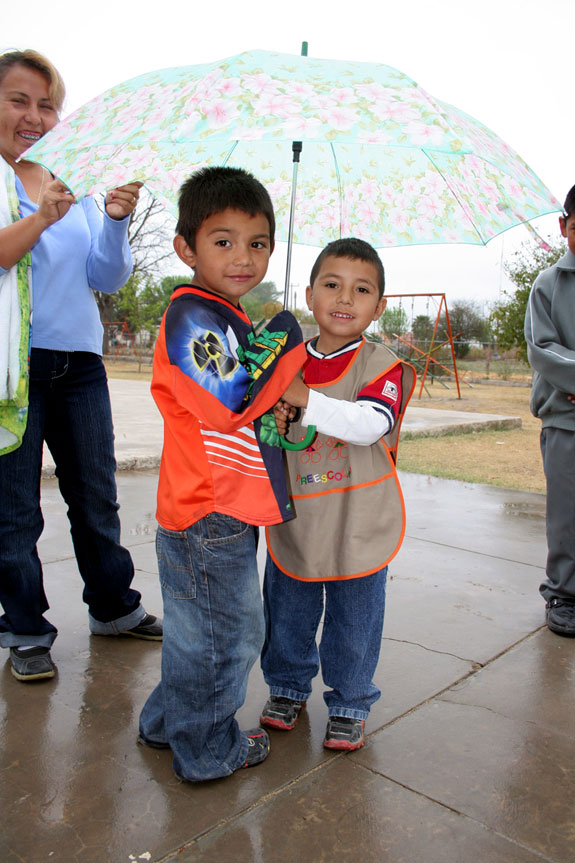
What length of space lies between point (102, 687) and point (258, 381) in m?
1.40

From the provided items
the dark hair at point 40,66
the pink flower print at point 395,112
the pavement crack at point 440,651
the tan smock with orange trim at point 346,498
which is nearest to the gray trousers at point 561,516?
the pavement crack at point 440,651

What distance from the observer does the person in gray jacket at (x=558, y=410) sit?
3041mm

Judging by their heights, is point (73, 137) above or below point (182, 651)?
above

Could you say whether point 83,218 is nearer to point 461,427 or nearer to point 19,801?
point 19,801

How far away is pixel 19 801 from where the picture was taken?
185 centimetres

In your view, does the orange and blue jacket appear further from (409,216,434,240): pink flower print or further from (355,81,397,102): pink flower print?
(409,216,434,240): pink flower print

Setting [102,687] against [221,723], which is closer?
[221,723]

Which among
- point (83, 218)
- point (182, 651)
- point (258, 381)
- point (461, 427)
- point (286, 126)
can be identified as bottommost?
point (461, 427)

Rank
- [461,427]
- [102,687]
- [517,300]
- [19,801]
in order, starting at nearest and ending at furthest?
[19,801] → [102,687] → [461,427] → [517,300]

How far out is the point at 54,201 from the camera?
203cm

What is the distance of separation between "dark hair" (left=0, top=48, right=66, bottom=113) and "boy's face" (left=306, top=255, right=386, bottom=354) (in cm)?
117

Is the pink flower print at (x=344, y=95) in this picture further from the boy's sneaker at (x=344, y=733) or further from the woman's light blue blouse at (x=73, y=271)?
the boy's sneaker at (x=344, y=733)

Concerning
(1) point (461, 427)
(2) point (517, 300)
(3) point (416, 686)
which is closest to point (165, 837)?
(3) point (416, 686)

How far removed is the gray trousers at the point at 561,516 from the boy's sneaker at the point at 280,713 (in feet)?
4.67
